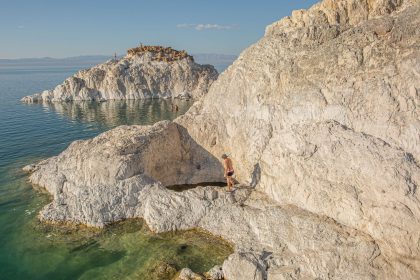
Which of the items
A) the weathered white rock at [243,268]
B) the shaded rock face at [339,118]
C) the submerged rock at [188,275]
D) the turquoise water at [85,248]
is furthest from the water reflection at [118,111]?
the weathered white rock at [243,268]

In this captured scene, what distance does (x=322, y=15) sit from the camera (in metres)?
23.8

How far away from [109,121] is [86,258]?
1752 inches

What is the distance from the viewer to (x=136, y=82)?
93.3m

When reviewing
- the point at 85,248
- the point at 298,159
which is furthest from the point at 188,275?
the point at 298,159

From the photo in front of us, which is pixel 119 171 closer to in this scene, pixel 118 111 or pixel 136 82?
pixel 118 111

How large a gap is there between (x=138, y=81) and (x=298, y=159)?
261 feet

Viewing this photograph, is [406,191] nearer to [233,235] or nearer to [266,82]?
[233,235]

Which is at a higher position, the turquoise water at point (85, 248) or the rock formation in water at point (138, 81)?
the rock formation in water at point (138, 81)

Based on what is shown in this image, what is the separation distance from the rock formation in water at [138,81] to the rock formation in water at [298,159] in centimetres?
6546

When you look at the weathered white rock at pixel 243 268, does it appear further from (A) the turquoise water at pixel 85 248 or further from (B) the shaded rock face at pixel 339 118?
(B) the shaded rock face at pixel 339 118

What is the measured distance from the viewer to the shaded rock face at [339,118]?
16.3m

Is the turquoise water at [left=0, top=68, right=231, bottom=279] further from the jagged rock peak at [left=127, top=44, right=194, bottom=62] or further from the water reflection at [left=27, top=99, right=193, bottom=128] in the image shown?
the jagged rock peak at [left=127, top=44, right=194, bottom=62]

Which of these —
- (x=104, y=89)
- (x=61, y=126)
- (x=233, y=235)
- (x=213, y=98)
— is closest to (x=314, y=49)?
(x=213, y=98)

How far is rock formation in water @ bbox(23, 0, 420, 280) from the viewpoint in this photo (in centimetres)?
1633
